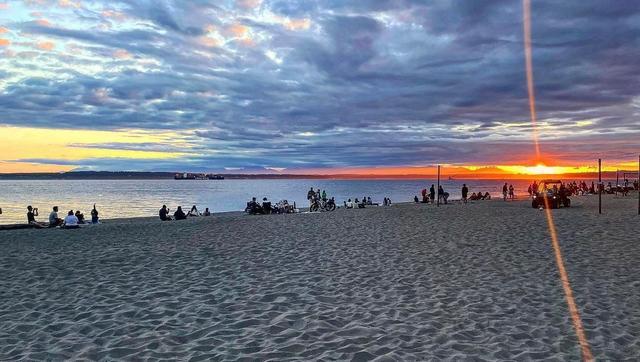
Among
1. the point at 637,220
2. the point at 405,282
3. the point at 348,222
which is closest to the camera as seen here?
the point at 405,282

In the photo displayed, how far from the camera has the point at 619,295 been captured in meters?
8.82

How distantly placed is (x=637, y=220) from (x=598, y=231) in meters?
6.03

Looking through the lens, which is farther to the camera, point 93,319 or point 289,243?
point 289,243

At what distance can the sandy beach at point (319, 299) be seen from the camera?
20.7 feet

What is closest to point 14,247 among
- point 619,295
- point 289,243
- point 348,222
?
point 289,243

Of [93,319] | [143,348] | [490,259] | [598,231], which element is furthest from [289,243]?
[598,231]

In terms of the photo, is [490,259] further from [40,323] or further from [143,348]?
[40,323]

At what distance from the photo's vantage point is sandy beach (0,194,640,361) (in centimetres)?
631

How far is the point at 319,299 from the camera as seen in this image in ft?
28.8

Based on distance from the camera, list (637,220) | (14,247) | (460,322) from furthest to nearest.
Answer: (637,220), (14,247), (460,322)

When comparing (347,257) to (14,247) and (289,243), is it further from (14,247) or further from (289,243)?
(14,247)

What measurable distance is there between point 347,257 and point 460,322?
616 cm

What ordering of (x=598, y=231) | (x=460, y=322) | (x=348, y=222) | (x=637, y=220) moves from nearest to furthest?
(x=460, y=322)
(x=598, y=231)
(x=637, y=220)
(x=348, y=222)

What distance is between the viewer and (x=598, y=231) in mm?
18266
